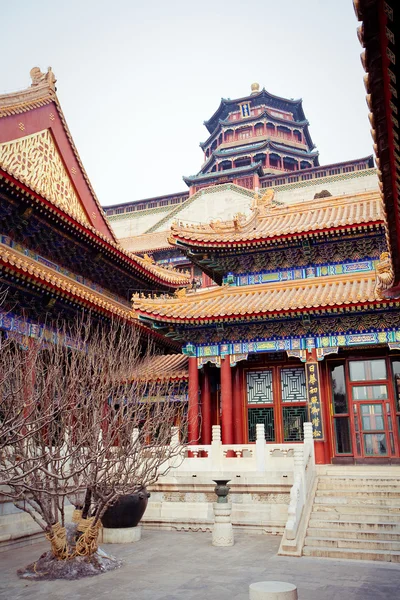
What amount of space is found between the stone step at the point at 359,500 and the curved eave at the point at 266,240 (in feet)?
24.1

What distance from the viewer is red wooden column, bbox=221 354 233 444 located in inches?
579

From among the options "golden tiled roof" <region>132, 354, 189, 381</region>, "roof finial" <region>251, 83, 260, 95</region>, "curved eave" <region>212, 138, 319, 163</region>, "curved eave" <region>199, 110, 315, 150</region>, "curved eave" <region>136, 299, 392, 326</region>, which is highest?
"roof finial" <region>251, 83, 260, 95</region>

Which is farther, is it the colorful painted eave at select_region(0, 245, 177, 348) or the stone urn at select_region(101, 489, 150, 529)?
the colorful painted eave at select_region(0, 245, 177, 348)

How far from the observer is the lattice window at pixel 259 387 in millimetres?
15375

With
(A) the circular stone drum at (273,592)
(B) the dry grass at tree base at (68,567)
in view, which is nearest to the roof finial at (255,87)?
(B) the dry grass at tree base at (68,567)

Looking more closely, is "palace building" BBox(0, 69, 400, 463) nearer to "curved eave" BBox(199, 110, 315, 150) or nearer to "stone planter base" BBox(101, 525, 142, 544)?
"stone planter base" BBox(101, 525, 142, 544)

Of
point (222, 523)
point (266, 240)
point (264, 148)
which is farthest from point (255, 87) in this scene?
point (222, 523)

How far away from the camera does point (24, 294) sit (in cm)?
1318

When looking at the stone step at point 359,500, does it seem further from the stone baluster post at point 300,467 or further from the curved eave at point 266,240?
the curved eave at point 266,240

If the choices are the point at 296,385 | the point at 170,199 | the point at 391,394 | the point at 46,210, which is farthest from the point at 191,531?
the point at 170,199

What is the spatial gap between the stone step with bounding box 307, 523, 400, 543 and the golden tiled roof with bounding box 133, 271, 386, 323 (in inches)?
218

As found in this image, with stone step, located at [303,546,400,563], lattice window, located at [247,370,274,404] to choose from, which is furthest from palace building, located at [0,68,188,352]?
stone step, located at [303,546,400,563]

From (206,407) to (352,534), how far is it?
674 centimetres

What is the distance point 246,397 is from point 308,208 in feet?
23.6
